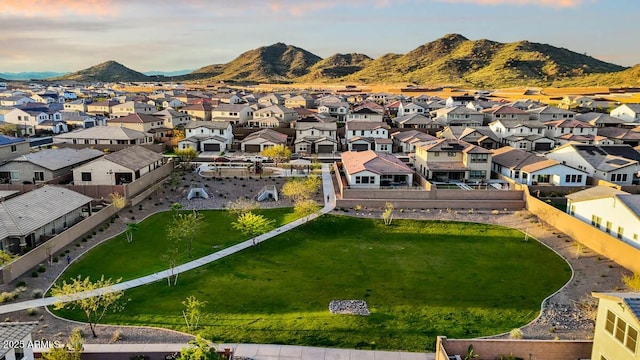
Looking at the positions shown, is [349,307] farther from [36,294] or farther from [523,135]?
[523,135]

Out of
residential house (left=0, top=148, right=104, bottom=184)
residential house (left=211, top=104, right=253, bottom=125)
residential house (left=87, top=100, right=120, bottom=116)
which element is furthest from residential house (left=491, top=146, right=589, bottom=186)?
residential house (left=87, top=100, right=120, bottom=116)

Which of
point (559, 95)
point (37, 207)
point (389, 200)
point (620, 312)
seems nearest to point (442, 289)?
point (620, 312)

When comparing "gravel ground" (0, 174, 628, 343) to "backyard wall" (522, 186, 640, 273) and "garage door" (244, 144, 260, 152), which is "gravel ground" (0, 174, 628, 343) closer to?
"backyard wall" (522, 186, 640, 273)

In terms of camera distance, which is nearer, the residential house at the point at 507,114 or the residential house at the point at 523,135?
the residential house at the point at 523,135

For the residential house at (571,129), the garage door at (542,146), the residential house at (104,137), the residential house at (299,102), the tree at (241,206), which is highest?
the residential house at (299,102)

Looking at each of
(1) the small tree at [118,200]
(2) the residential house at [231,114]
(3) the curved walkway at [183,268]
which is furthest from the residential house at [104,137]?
(3) the curved walkway at [183,268]

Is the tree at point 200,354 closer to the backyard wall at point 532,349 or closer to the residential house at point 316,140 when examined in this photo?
the backyard wall at point 532,349

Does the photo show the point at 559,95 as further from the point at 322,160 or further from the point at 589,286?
the point at 589,286
